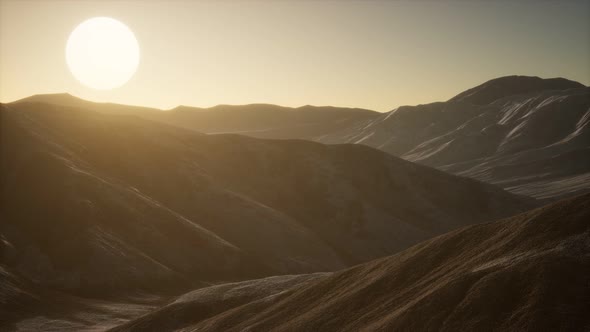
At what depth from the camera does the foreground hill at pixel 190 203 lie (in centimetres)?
7944

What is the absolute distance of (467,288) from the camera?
1211 inches

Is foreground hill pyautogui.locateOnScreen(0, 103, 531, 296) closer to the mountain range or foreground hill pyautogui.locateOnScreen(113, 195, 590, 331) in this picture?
the mountain range

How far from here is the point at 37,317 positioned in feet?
204

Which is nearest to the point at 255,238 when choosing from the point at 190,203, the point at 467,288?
the point at 190,203

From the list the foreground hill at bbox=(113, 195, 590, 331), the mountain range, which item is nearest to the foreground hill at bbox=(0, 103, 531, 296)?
the mountain range

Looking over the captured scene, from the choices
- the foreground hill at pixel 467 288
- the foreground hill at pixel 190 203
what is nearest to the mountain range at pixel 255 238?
the foreground hill at pixel 467 288

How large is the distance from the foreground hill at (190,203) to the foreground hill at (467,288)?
118 feet

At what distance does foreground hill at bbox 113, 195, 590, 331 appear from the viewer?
26938 millimetres

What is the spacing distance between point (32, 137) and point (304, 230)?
52575 mm

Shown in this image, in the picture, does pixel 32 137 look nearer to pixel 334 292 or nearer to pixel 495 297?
pixel 334 292

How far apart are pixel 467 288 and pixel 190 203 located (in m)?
82.7

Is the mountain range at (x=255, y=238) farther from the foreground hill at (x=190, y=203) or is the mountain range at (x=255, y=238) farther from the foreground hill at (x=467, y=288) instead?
the foreground hill at (x=190, y=203)

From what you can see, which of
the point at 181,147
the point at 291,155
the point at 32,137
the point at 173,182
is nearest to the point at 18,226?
the point at 32,137

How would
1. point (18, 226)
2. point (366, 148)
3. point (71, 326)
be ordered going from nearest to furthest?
point (71, 326) → point (18, 226) → point (366, 148)
